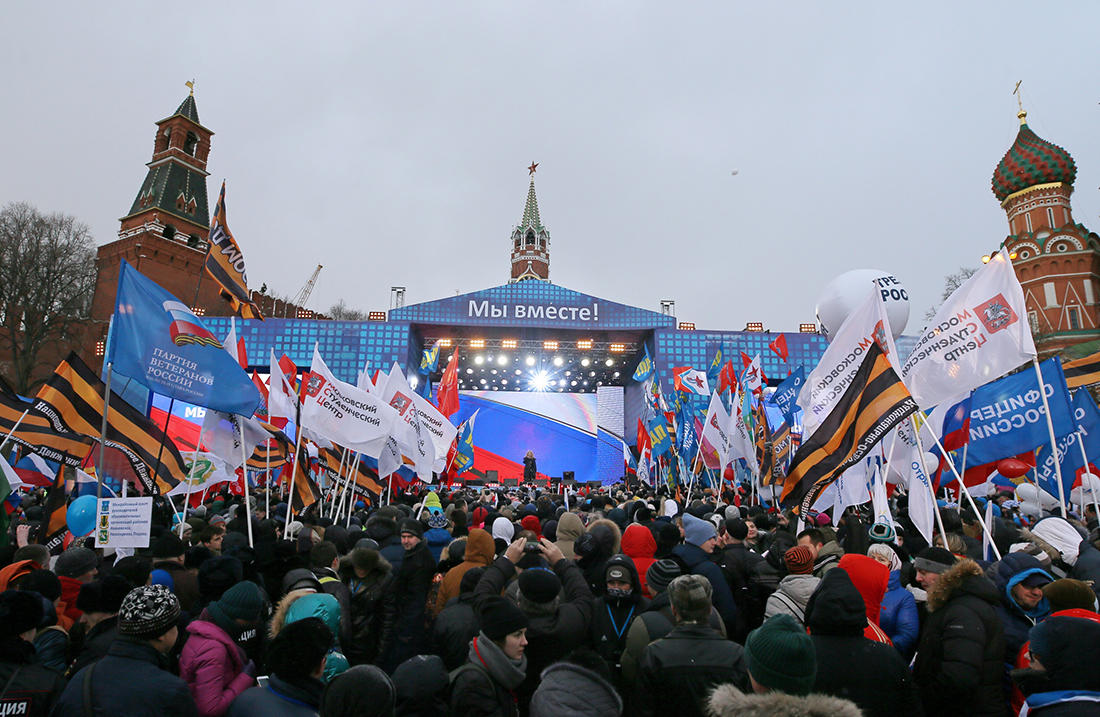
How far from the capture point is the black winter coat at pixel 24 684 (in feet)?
8.14

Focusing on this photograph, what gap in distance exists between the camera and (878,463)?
7.09 meters

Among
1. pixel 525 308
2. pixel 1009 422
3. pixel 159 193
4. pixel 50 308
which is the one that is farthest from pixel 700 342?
pixel 159 193

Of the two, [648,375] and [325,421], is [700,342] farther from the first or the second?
[325,421]

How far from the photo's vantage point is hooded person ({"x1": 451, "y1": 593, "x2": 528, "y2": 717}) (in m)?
2.78

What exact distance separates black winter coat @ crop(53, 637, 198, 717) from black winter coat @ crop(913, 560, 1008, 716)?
10.9 feet

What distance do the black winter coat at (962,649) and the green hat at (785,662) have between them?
1.38 metres

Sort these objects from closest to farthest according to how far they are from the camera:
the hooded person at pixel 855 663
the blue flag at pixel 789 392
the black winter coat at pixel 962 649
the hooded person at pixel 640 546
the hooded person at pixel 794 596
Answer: the hooded person at pixel 855 663 → the black winter coat at pixel 962 649 → the hooded person at pixel 794 596 → the hooded person at pixel 640 546 → the blue flag at pixel 789 392

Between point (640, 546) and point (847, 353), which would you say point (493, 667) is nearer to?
point (640, 546)

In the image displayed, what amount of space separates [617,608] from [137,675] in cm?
256

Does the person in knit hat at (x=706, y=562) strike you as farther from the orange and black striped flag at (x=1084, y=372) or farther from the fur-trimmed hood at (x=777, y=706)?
the orange and black striped flag at (x=1084, y=372)

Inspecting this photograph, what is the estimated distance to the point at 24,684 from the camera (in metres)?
2.52

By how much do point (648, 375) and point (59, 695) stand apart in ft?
90.9

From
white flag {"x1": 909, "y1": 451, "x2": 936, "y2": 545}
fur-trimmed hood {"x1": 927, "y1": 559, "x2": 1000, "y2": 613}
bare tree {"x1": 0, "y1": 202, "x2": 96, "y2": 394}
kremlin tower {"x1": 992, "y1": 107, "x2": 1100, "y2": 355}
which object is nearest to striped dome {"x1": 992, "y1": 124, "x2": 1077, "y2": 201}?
kremlin tower {"x1": 992, "y1": 107, "x2": 1100, "y2": 355}

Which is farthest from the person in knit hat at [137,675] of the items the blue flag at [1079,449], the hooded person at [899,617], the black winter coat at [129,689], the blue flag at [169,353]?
the blue flag at [1079,449]
